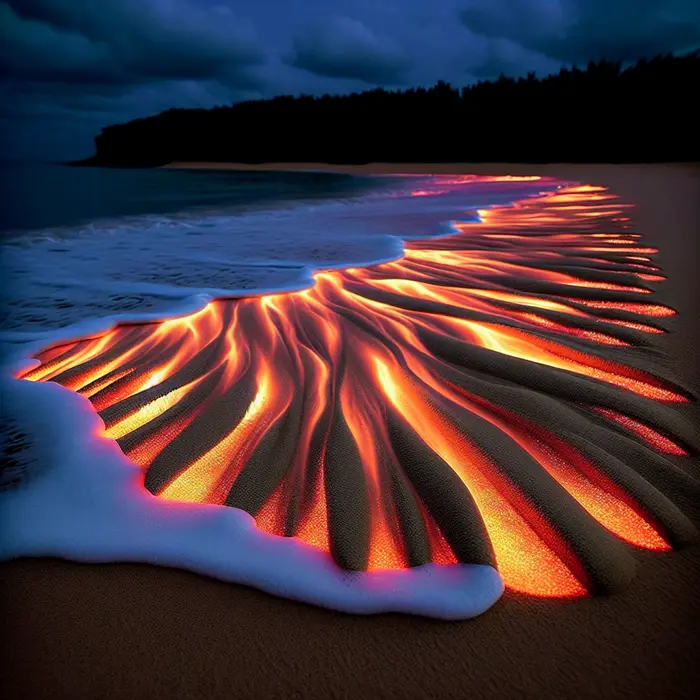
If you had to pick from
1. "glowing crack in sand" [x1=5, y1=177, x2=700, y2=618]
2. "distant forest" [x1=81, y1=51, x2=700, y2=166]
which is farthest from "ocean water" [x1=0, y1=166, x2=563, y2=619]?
"distant forest" [x1=81, y1=51, x2=700, y2=166]

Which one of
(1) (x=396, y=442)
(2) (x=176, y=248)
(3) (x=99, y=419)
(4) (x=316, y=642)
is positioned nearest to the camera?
(4) (x=316, y=642)

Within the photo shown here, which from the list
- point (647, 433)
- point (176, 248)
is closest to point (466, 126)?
point (176, 248)

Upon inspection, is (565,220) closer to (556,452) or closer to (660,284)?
(660,284)

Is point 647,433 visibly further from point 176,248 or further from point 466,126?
point 466,126

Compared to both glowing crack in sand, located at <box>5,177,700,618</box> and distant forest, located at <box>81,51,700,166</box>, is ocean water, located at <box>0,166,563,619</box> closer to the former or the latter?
glowing crack in sand, located at <box>5,177,700,618</box>

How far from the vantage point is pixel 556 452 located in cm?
130

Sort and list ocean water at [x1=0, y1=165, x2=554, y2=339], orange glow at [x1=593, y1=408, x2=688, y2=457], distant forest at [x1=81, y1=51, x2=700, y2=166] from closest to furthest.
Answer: orange glow at [x1=593, y1=408, x2=688, y2=457] → ocean water at [x1=0, y1=165, x2=554, y2=339] → distant forest at [x1=81, y1=51, x2=700, y2=166]

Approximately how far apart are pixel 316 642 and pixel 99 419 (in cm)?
101

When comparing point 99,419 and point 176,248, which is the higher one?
point 99,419

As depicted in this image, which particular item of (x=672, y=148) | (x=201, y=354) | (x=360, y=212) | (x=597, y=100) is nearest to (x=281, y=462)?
(x=201, y=354)

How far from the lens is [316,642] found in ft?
2.81

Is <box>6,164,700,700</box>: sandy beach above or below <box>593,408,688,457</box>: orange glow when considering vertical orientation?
above

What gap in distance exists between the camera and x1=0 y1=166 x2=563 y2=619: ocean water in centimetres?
97

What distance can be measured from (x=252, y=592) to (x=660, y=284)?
262 centimetres
